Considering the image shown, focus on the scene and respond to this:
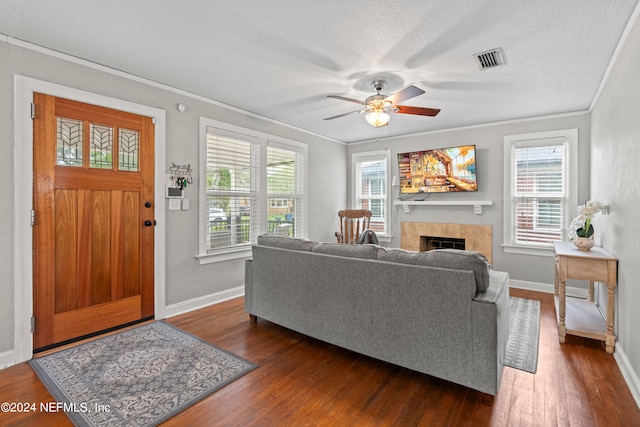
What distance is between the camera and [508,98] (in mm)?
3570

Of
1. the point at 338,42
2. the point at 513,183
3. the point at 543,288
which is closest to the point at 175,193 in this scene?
the point at 338,42

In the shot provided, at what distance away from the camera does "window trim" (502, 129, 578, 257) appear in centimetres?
404

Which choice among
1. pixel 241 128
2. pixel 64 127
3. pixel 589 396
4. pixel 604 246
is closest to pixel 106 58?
pixel 64 127

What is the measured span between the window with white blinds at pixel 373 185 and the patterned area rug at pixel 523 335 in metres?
2.54

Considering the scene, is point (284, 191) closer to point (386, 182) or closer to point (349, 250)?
point (386, 182)

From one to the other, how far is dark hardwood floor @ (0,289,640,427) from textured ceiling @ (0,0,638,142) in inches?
97.9

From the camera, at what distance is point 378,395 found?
1.96m

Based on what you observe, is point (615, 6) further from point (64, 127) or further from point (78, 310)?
point (78, 310)

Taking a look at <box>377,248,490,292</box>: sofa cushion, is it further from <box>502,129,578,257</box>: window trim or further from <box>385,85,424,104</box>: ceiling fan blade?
<box>502,129,578,257</box>: window trim

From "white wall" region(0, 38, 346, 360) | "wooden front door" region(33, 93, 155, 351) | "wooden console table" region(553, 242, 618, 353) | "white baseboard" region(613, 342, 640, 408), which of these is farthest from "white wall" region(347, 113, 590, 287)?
"wooden front door" region(33, 93, 155, 351)

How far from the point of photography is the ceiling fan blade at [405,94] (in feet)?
8.48

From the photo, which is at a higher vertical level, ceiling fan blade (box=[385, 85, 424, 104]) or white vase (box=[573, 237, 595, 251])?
ceiling fan blade (box=[385, 85, 424, 104])

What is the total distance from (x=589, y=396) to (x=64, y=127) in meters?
4.41

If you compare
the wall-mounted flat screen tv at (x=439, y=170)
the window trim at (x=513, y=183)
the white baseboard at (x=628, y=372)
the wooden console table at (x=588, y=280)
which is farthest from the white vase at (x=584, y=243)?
the wall-mounted flat screen tv at (x=439, y=170)
